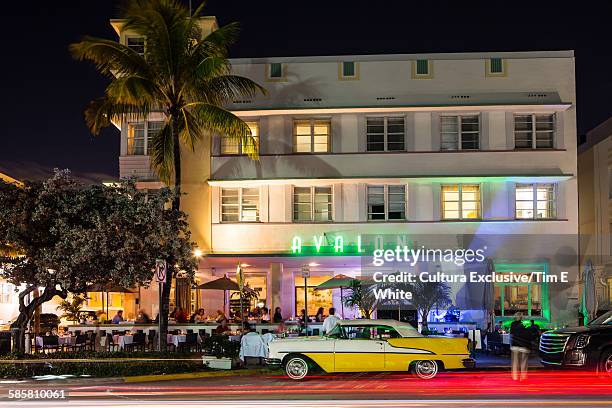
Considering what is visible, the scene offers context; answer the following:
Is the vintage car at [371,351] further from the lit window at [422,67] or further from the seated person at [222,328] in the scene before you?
the lit window at [422,67]

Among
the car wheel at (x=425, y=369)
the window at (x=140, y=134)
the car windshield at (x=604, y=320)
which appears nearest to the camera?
the car wheel at (x=425, y=369)

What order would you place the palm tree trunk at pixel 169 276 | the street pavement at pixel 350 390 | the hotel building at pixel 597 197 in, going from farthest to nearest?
1. the hotel building at pixel 597 197
2. the palm tree trunk at pixel 169 276
3. the street pavement at pixel 350 390

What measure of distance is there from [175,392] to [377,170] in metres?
18.1

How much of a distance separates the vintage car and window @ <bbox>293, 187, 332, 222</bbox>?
568 inches

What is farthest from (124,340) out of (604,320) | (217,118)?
(604,320)

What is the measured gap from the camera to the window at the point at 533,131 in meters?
34.9

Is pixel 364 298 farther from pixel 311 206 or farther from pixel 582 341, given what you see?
pixel 582 341

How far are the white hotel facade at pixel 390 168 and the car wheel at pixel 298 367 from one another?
528 inches

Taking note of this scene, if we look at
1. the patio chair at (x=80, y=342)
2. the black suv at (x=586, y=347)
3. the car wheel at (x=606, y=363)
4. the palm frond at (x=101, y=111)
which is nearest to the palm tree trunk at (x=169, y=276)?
the palm frond at (x=101, y=111)

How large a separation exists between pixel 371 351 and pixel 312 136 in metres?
16.0

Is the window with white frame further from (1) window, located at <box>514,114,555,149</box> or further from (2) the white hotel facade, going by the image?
(1) window, located at <box>514,114,555,149</box>

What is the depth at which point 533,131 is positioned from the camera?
34.9m

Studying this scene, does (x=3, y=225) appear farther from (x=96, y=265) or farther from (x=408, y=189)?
(x=408, y=189)

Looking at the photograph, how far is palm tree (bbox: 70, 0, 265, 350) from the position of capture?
26.8m
